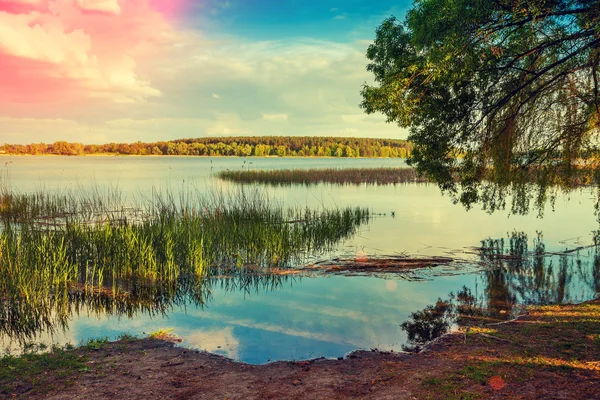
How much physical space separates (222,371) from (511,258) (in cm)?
1088

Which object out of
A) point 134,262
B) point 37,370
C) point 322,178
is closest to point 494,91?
point 134,262

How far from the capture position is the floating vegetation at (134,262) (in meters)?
8.89

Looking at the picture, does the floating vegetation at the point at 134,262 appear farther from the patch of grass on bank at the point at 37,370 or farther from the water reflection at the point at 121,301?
the patch of grass on bank at the point at 37,370

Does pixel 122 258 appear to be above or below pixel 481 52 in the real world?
below

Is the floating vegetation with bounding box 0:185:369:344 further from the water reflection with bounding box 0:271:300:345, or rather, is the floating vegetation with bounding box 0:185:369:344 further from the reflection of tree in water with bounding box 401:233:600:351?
the reflection of tree in water with bounding box 401:233:600:351

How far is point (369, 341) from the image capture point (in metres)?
8.02

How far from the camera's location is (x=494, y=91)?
46.4 ft

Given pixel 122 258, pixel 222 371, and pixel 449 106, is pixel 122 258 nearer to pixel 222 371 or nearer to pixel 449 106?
pixel 222 371

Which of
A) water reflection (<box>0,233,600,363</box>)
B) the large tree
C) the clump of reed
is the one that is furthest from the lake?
the clump of reed

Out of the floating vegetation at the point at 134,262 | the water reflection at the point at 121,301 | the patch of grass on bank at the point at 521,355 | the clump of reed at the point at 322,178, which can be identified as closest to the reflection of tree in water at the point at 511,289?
the patch of grass on bank at the point at 521,355

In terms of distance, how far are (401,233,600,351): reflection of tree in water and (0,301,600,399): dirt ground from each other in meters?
1.14

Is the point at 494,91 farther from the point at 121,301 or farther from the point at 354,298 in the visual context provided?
the point at 121,301

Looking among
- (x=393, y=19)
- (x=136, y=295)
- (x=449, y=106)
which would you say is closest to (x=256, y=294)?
(x=136, y=295)

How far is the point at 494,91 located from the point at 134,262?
38.2 feet
